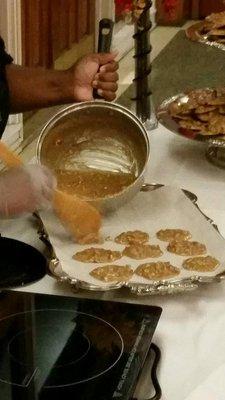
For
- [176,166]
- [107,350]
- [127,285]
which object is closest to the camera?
[107,350]

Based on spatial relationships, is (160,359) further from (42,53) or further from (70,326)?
(42,53)

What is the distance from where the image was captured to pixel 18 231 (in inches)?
47.8

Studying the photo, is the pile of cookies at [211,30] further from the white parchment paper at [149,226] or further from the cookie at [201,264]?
the cookie at [201,264]

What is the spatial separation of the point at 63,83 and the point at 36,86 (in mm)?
55

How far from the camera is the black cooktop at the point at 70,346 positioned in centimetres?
76

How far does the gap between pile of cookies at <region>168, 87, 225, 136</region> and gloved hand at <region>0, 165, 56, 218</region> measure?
1.97 ft

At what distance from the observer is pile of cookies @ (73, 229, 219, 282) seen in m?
1.02

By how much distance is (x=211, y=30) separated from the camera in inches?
64.2

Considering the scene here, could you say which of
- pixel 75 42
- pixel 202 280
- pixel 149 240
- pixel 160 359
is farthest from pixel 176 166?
pixel 75 42

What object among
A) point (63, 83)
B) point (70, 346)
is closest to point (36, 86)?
point (63, 83)

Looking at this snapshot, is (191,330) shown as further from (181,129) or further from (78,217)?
(181,129)

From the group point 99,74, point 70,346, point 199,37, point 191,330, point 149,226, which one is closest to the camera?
point 70,346

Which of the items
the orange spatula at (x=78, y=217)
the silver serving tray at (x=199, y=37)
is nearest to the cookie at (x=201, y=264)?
the orange spatula at (x=78, y=217)

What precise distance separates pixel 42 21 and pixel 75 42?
0.49 meters
